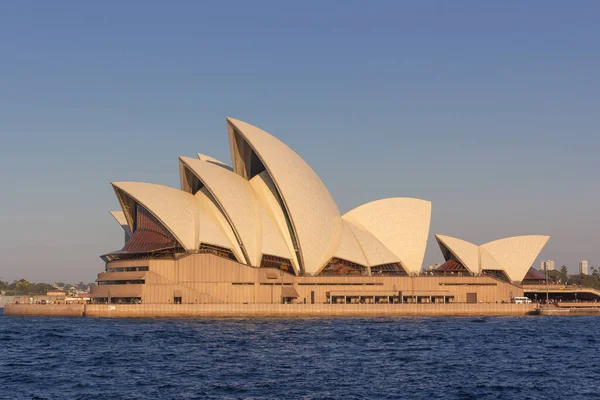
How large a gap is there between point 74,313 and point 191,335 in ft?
130

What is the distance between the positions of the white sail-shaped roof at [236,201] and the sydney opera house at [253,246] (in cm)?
14

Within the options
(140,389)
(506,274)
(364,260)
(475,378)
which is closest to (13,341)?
(140,389)

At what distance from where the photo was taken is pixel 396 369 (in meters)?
44.5

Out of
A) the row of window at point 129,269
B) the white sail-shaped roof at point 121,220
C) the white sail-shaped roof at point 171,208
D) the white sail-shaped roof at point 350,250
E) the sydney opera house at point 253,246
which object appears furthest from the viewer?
the white sail-shaped roof at point 121,220

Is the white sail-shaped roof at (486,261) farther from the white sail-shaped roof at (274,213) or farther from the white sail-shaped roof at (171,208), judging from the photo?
the white sail-shaped roof at (171,208)

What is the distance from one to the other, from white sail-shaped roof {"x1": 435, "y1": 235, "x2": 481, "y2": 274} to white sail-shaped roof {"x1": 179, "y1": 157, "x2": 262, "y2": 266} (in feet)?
103

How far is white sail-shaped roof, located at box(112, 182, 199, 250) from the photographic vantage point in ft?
309

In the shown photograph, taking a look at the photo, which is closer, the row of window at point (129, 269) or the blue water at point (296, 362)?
the blue water at point (296, 362)

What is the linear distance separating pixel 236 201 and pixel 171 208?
26.2 feet

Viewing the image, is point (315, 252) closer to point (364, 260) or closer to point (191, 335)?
point (364, 260)

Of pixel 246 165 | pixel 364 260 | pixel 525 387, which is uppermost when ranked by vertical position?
pixel 246 165

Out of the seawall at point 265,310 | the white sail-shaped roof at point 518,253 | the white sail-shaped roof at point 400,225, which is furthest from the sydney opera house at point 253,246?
the white sail-shaped roof at point 518,253

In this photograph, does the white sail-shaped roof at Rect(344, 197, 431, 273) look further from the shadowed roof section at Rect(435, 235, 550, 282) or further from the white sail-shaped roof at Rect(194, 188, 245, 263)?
the white sail-shaped roof at Rect(194, 188, 245, 263)

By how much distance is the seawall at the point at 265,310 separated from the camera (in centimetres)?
9294
